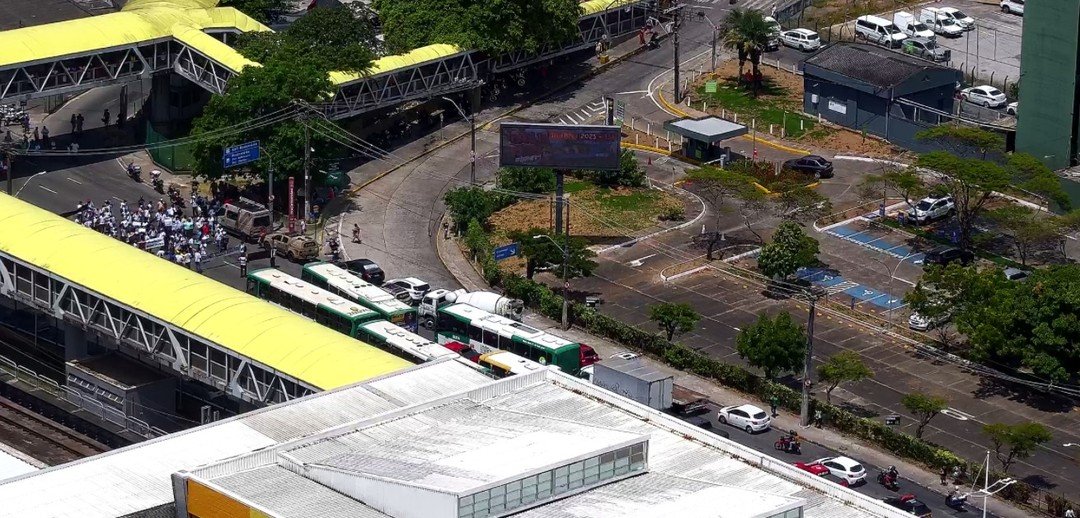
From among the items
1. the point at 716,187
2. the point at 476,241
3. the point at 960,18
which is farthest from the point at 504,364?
the point at 960,18

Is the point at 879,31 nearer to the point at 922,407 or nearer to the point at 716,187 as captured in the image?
the point at 716,187

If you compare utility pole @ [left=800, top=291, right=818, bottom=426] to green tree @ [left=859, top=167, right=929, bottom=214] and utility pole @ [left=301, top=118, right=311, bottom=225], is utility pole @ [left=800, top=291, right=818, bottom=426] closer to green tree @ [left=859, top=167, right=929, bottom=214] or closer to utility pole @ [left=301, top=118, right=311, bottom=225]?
green tree @ [left=859, top=167, right=929, bottom=214]

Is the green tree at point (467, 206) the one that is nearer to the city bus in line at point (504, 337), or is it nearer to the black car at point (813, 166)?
the city bus in line at point (504, 337)

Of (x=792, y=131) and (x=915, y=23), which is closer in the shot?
(x=792, y=131)

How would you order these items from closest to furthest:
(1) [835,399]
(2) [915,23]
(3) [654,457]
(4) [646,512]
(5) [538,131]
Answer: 1. (4) [646,512]
2. (3) [654,457]
3. (1) [835,399]
4. (5) [538,131]
5. (2) [915,23]

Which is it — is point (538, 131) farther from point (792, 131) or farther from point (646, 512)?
point (646, 512)

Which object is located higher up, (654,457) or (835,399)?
(654,457)

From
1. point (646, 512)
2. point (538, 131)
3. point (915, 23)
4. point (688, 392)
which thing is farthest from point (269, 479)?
point (915, 23)
